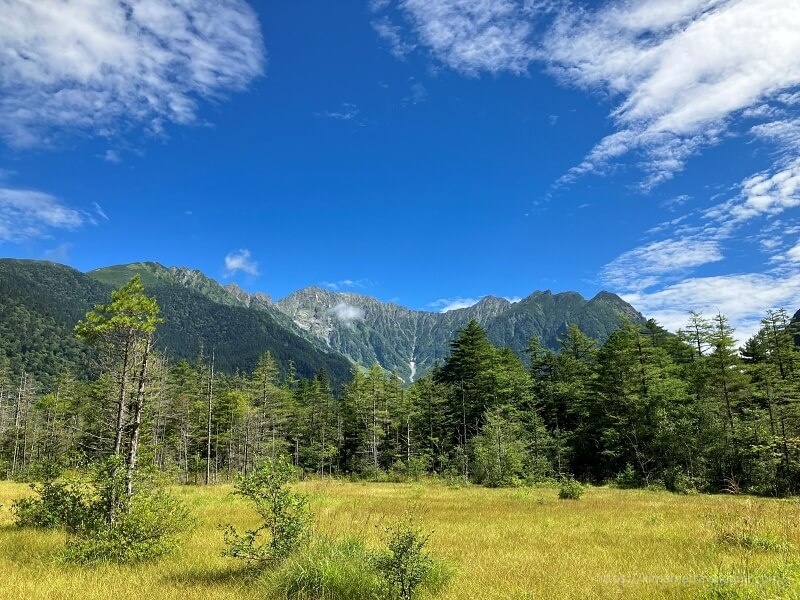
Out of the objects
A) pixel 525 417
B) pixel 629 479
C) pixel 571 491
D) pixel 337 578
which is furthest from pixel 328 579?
pixel 525 417

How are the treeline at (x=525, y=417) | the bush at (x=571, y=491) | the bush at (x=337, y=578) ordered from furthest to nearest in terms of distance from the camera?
the treeline at (x=525, y=417), the bush at (x=571, y=491), the bush at (x=337, y=578)

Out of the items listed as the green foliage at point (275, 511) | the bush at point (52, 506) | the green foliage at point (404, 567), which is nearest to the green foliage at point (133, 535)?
the bush at point (52, 506)

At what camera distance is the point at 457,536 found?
13320 mm

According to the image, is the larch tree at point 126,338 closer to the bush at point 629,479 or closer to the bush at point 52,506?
the bush at point 52,506

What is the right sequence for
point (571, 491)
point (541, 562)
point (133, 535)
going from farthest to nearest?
point (571, 491) < point (133, 535) < point (541, 562)

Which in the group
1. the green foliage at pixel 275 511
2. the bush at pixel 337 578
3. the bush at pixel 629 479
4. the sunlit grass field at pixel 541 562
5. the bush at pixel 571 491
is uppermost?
the green foliage at pixel 275 511

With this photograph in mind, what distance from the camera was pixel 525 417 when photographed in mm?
51000

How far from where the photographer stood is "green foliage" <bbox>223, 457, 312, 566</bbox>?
8.54 meters

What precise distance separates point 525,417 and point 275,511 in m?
46.0

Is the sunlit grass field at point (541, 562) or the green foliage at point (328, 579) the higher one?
the green foliage at point (328, 579)

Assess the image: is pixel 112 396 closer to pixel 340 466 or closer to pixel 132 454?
pixel 132 454

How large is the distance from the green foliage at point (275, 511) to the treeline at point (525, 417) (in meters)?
7.03

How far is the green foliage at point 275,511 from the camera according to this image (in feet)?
28.0

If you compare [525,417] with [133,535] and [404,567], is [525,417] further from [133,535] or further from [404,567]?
[404,567]
